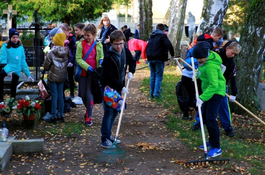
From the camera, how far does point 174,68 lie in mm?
18562

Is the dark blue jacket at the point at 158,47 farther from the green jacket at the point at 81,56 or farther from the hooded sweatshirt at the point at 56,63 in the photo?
the hooded sweatshirt at the point at 56,63

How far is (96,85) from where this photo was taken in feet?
24.4

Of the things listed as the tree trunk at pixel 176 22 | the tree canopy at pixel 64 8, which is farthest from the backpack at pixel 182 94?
the tree canopy at pixel 64 8

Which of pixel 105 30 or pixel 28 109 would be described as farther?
pixel 105 30

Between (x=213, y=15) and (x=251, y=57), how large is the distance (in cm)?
228

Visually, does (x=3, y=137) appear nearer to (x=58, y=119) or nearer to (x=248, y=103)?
(x=58, y=119)

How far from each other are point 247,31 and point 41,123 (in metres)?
5.07

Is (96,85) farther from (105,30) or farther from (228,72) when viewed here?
(105,30)

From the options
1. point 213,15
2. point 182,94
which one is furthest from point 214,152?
point 213,15

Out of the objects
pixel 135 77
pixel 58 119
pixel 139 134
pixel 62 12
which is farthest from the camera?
pixel 62 12

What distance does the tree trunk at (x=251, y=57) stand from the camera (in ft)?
29.9

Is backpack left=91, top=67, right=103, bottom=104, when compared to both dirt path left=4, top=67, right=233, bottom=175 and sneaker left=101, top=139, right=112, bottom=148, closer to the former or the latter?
dirt path left=4, top=67, right=233, bottom=175

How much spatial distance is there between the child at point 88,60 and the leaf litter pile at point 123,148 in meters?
0.63

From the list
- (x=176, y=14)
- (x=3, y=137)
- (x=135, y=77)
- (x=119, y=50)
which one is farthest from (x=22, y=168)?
(x=176, y=14)
